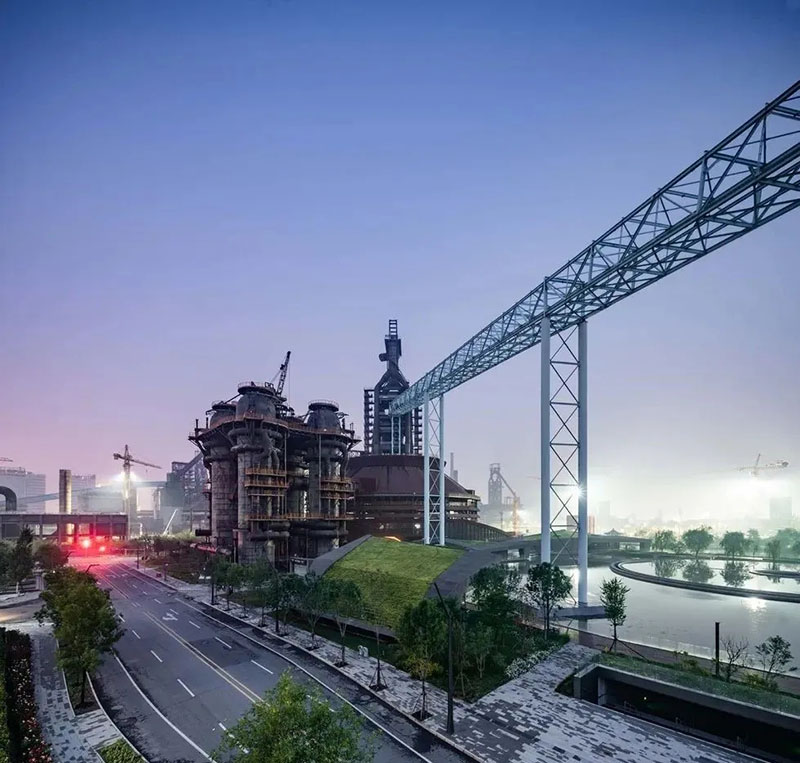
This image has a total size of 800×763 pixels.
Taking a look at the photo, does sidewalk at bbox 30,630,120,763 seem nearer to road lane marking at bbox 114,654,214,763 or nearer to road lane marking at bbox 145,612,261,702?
road lane marking at bbox 114,654,214,763

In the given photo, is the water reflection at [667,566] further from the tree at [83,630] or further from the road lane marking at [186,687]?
the tree at [83,630]

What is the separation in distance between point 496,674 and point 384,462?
75.9 meters

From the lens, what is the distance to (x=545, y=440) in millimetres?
44938

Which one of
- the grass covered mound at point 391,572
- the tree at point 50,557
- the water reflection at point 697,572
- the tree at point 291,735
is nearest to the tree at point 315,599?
the grass covered mound at point 391,572

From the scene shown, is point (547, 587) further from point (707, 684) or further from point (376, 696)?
point (376, 696)

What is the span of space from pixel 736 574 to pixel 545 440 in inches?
2647

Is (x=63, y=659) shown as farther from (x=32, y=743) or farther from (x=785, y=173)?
(x=785, y=173)

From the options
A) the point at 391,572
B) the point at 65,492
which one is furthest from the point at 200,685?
the point at 65,492

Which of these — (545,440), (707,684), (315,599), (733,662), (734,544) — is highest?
(545,440)

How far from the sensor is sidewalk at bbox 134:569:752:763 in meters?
23.4

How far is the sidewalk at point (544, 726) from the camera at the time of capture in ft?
76.9

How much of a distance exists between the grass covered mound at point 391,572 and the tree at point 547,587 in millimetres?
8253

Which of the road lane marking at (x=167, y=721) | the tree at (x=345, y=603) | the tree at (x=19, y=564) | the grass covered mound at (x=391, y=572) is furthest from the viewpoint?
the tree at (x=19, y=564)

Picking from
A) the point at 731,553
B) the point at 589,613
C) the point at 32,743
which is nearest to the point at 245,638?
the point at 32,743
